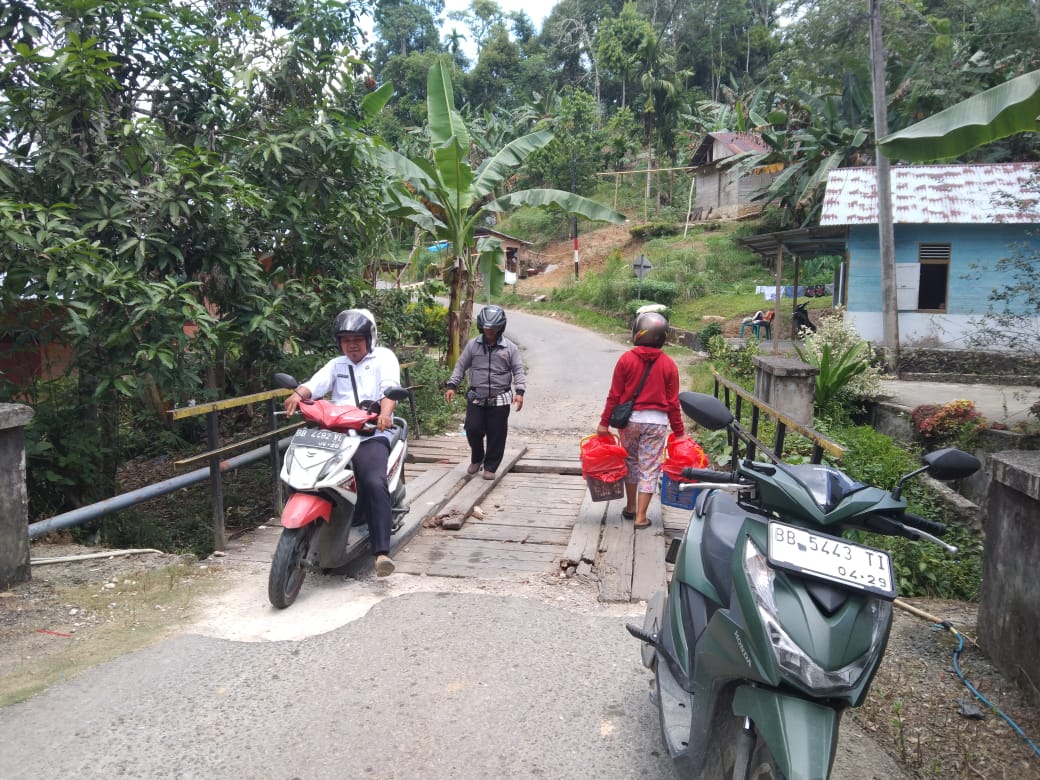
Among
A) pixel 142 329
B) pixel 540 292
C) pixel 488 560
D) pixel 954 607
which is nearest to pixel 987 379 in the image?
pixel 954 607

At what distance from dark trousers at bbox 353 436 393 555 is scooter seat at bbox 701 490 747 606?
239 cm

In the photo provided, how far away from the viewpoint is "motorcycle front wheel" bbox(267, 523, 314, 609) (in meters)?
4.18

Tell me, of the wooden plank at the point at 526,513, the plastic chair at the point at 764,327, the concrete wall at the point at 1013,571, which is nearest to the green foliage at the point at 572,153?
the plastic chair at the point at 764,327

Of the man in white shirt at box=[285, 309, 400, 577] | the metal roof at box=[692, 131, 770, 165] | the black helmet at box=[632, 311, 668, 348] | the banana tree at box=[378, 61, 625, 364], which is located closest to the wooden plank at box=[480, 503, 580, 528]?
the man in white shirt at box=[285, 309, 400, 577]

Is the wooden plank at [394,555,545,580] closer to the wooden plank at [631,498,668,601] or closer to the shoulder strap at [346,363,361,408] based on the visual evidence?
the wooden plank at [631,498,668,601]

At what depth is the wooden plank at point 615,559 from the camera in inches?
177

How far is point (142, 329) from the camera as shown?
5.56m

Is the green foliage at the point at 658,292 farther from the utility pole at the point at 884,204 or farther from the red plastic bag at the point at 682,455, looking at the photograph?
the red plastic bag at the point at 682,455

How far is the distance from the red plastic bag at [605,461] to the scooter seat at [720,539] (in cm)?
286

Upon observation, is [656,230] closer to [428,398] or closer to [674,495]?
[428,398]

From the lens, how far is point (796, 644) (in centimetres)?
198

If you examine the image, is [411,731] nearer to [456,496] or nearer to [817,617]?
[817,617]

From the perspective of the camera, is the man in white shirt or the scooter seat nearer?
the scooter seat

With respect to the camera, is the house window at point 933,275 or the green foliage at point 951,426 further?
the house window at point 933,275
